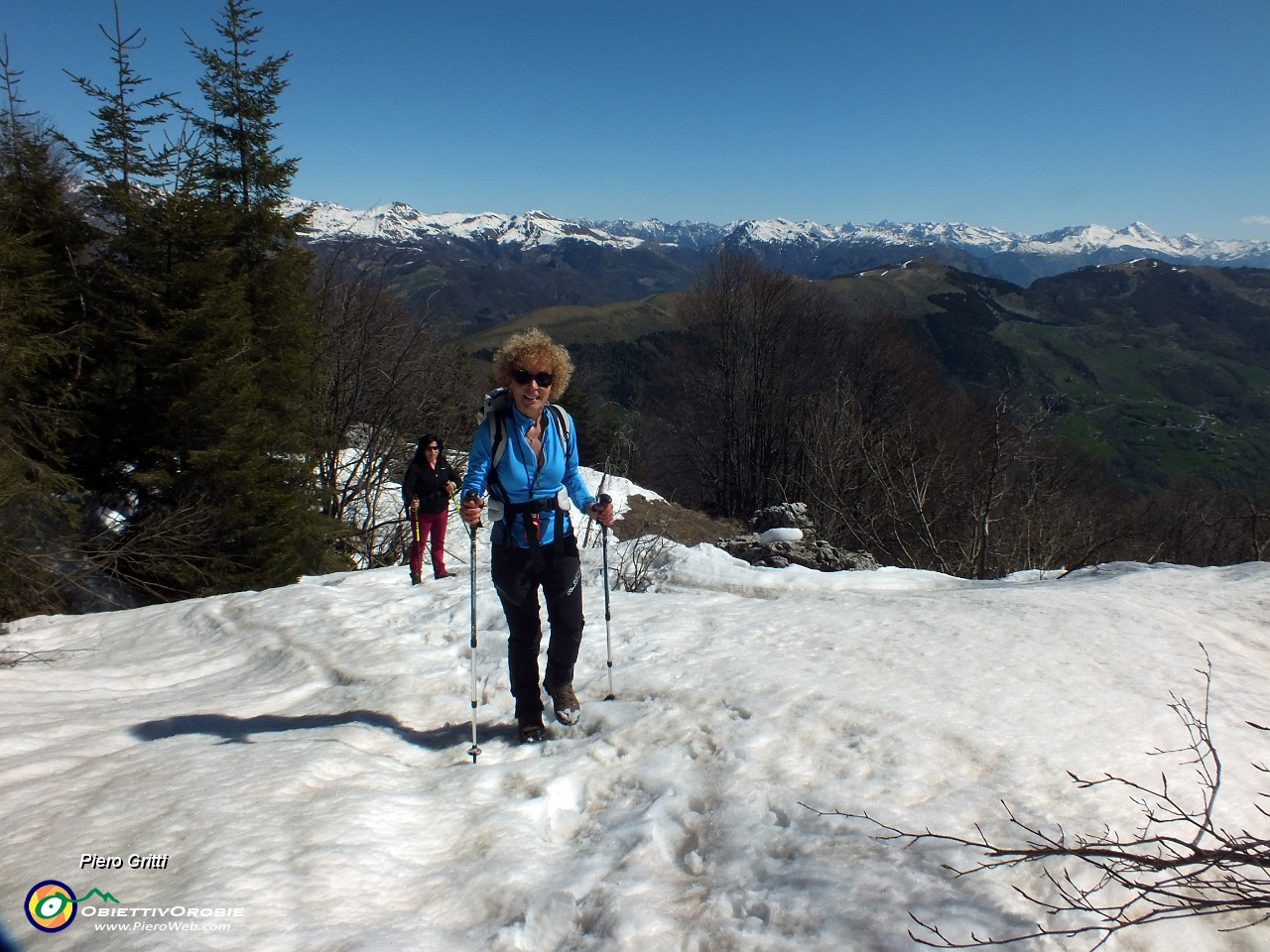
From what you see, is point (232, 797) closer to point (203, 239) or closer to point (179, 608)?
point (179, 608)

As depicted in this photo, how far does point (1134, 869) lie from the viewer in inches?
77.5

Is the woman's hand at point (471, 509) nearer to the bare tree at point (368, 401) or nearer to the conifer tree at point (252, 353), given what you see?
the conifer tree at point (252, 353)

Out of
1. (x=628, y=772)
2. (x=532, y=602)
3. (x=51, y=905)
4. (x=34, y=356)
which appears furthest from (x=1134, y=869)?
(x=34, y=356)

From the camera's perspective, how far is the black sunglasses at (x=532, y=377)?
13.0 ft

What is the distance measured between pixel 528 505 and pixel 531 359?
0.89 m

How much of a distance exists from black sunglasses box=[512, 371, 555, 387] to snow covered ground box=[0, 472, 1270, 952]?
2.16 meters

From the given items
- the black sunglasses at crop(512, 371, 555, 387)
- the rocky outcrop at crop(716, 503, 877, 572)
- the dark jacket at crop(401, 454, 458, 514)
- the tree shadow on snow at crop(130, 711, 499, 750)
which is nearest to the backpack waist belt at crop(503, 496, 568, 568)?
the black sunglasses at crop(512, 371, 555, 387)

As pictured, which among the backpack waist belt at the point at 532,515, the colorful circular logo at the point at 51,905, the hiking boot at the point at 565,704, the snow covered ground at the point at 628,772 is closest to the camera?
the colorful circular logo at the point at 51,905

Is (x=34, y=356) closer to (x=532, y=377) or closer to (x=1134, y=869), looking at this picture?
(x=532, y=377)

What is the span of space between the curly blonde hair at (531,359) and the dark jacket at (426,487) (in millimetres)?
5429

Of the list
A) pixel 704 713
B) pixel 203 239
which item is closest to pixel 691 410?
pixel 203 239

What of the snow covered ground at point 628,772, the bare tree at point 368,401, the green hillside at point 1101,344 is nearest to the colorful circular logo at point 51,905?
the snow covered ground at point 628,772

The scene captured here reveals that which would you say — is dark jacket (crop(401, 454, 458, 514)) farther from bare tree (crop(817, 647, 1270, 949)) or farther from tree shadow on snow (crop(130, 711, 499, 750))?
bare tree (crop(817, 647, 1270, 949))

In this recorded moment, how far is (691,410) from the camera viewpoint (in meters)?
36.1
